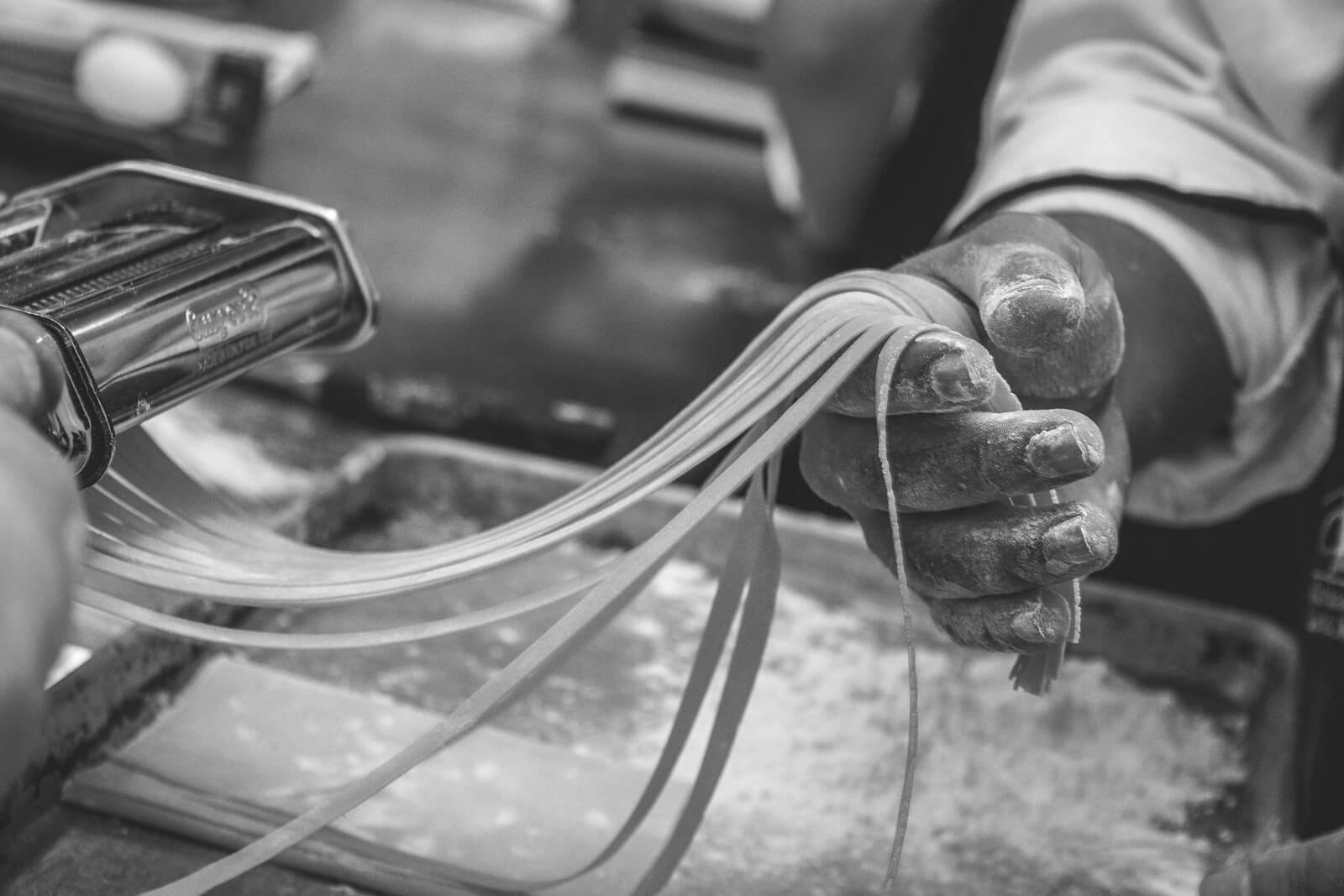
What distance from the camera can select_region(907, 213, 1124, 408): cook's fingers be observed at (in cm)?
→ 59

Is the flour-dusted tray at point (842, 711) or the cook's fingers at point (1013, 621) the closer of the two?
the cook's fingers at point (1013, 621)

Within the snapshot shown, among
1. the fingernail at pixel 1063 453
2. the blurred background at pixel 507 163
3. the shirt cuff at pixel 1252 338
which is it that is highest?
the fingernail at pixel 1063 453

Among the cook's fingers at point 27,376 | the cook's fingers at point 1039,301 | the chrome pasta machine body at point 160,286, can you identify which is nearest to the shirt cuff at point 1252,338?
the cook's fingers at point 1039,301

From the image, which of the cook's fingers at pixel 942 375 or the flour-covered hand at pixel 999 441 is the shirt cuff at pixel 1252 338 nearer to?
the flour-covered hand at pixel 999 441

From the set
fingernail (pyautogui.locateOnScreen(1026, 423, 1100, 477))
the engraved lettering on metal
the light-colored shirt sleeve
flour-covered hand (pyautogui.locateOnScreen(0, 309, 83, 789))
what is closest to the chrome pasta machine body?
the engraved lettering on metal

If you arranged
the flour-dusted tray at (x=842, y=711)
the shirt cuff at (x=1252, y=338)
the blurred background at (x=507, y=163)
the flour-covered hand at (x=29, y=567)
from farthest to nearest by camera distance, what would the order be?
the blurred background at (x=507, y=163)
the shirt cuff at (x=1252, y=338)
the flour-dusted tray at (x=842, y=711)
the flour-covered hand at (x=29, y=567)

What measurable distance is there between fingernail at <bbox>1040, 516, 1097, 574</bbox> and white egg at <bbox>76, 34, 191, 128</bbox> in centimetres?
154

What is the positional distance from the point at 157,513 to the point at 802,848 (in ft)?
1.36

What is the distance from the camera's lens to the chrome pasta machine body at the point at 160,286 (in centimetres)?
57

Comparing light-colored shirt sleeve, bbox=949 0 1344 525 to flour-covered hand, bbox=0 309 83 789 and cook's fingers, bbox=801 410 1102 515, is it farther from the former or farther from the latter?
flour-covered hand, bbox=0 309 83 789

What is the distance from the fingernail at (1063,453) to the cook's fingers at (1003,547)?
3cm

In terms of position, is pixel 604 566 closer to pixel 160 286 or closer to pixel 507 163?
pixel 160 286

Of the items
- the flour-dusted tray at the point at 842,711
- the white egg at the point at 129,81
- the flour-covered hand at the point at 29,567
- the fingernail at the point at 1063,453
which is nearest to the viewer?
the flour-covered hand at the point at 29,567

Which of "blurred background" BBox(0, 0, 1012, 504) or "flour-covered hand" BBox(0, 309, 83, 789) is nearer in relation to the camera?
"flour-covered hand" BBox(0, 309, 83, 789)
